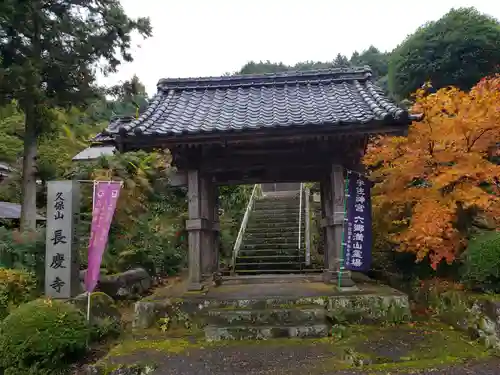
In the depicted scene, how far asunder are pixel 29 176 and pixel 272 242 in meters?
8.03

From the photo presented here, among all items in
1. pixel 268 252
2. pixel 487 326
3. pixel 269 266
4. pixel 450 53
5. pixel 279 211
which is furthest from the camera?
pixel 279 211

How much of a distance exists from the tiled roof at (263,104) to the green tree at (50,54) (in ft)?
11.6

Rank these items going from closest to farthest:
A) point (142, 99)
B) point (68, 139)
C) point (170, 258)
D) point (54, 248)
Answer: point (54, 248) → point (170, 258) → point (68, 139) → point (142, 99)

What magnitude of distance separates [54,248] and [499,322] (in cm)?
752

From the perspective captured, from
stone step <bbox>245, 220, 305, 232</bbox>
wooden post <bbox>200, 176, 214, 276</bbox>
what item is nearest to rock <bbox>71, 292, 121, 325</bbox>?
wooden post <bbox>200, 176, 214, 276</bbox>

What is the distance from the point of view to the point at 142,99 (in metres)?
48.2

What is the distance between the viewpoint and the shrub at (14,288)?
7.25m

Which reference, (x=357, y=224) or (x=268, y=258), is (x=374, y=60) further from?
(x=357, y=224)

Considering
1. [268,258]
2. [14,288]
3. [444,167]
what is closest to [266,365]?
[444,167]

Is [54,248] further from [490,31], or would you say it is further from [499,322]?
[490,31]

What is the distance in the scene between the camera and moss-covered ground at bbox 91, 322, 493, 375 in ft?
17.2

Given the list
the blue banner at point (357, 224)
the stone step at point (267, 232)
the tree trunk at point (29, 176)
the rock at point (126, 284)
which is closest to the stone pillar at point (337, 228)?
the blue banner at point (357, 224)

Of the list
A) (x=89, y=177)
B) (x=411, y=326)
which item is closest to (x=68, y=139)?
(x=89, y=177)

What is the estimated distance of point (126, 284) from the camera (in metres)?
11.0
